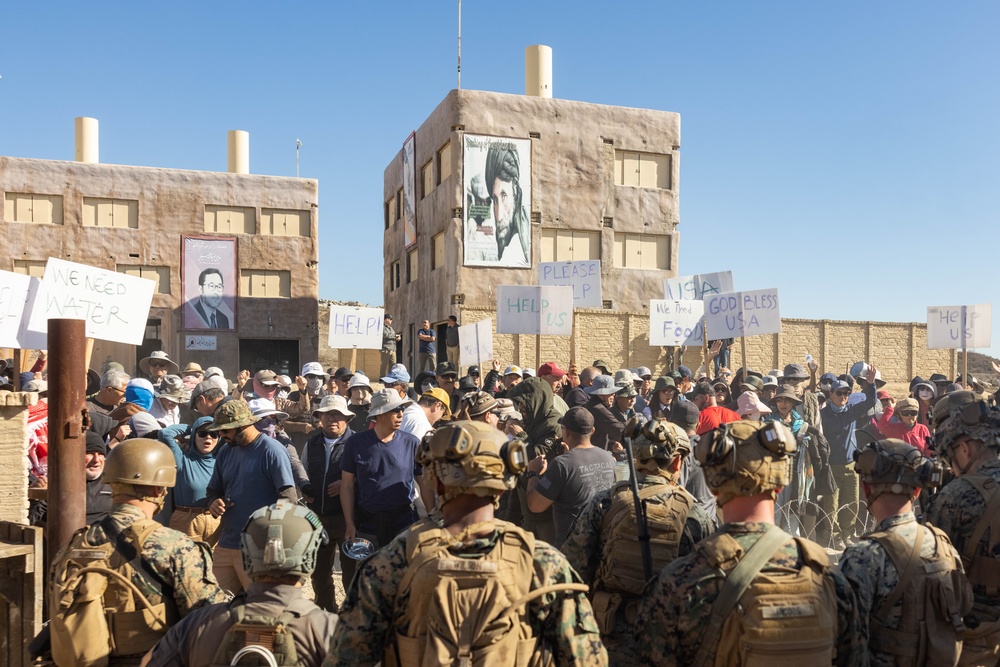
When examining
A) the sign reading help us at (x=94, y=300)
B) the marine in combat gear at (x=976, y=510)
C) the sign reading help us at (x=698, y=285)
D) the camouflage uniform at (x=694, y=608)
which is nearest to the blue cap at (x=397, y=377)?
the sign reading help us at (x=94, y=300)

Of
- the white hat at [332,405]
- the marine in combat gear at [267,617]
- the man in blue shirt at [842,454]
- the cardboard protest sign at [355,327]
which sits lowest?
the man in blue shirt at [842,454]

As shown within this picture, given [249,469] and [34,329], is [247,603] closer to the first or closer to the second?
[249,469]

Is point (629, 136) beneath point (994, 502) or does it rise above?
above

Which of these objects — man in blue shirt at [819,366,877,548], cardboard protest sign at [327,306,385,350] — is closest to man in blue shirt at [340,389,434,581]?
man in blue shirt at [819,366,877,548]

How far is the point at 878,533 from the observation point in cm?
370

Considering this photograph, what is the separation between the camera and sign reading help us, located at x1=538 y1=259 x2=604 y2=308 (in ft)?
59.2

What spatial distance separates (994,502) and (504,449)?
9.90 ft

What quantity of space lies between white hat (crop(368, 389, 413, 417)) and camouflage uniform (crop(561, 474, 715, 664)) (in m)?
2.58

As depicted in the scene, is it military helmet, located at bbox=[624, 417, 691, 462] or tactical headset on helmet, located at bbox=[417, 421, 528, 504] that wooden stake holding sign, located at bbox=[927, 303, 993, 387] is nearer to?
military helmet, located at bbox=[624, 417, 691, 462]

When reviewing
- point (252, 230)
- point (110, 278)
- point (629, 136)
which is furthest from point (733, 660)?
point (252, 230)

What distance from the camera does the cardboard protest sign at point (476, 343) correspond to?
608 inches

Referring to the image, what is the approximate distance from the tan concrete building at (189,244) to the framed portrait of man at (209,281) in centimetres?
4

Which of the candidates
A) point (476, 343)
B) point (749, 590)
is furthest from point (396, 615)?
point (476, 343)

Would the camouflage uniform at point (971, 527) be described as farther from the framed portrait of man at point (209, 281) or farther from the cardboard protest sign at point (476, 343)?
the framed portrait of man at point (209, 281)
